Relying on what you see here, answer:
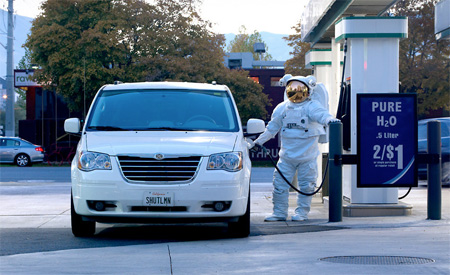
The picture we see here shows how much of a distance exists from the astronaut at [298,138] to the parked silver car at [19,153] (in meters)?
27.7

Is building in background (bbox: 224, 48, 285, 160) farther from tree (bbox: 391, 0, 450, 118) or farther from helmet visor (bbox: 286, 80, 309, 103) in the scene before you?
helmet visor (bbox: 286, 80, 309, 103)

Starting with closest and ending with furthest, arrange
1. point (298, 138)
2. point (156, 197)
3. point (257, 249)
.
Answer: point (257, 249)
point (156, 197)
point (298, 138)

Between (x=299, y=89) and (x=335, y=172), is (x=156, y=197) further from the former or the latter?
(x=299, y=89)

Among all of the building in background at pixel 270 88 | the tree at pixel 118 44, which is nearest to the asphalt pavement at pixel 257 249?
the tree at pixel 118 44

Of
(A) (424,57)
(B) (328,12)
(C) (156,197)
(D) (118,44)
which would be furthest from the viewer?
(A) (424,57)

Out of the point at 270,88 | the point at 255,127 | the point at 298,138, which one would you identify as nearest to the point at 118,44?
the point at 270,88

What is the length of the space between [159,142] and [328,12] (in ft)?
16.5

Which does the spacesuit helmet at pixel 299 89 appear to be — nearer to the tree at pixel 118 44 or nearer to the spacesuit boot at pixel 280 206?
the spacesuit boot at pixel 280 206

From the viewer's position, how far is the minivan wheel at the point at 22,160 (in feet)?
121

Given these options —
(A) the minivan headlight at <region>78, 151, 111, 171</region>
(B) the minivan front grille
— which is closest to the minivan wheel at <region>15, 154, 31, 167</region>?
(A) the minivan headlight at <region>78, 151, 111, 171</region>

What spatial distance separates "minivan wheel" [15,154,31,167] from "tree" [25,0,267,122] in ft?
16.8

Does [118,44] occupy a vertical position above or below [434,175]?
above

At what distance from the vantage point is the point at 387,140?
34.0 ft

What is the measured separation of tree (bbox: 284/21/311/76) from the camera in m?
46.3
